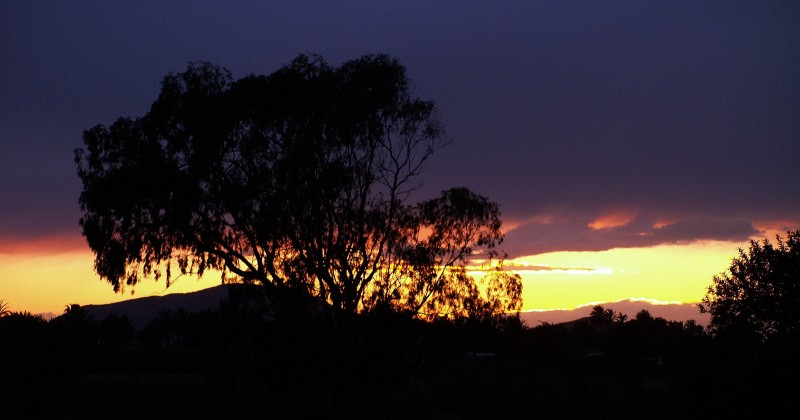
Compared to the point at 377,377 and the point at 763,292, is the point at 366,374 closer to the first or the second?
the point at 377,377

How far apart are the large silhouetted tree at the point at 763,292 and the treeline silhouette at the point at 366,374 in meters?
3.82

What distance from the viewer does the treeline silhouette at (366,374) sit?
→ 22984mm

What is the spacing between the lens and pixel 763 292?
34.5 m

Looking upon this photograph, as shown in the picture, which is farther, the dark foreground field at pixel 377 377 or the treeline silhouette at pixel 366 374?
the treeline silhouette at pixel 366 374

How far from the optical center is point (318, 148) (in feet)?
105

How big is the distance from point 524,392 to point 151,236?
22990 millimetres

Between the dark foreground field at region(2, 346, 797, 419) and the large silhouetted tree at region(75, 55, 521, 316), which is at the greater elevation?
the large silhouetted tree at region(75, 55, 521, 316)

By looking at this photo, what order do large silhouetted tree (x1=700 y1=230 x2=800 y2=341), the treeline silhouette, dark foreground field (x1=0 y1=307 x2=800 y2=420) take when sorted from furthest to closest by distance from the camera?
large silhouetted tree (x1=700 y1=230 x2=800 y2=341)
the treeline silhouette
dark foreground field (x1=0 y1=307 x2=800 y2=420)

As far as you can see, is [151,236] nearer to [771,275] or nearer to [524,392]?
[524,392]

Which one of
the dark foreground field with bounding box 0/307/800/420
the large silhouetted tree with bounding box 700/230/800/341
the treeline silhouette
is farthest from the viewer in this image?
the large silhouetted tree with bounding box 700/230/800/341

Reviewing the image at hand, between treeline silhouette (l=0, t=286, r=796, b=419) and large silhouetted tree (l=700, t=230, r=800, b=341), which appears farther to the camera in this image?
large silhouetted tree (l=700, t=230, r=800, b=341)

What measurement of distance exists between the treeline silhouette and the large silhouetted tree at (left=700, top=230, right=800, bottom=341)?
382 centimetres

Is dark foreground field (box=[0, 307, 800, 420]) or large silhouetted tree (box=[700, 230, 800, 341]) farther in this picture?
large silhouetted tree (box=[700, 230, 800, 341])

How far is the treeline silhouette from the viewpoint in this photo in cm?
2298
